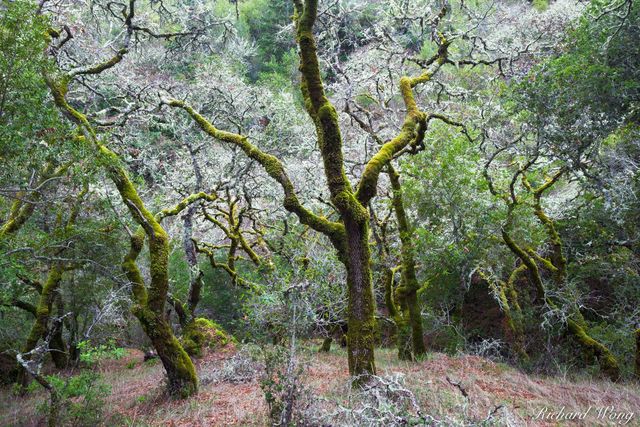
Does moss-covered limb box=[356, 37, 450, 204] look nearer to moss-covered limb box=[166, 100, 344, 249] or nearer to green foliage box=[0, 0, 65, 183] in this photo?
moss-covered limb box=[166, 100, 344, 249]

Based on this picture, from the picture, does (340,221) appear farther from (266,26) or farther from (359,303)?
(266,26)

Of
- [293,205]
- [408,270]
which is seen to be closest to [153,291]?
[293,205]

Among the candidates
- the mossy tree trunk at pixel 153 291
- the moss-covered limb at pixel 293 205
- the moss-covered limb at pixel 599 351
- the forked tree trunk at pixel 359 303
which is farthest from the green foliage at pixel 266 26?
the forked tree trunk at pixel 359 303

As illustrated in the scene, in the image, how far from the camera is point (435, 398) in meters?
5.45

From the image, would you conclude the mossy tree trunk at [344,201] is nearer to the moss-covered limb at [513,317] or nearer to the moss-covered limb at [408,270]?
the moss-covered limb at [408,270]

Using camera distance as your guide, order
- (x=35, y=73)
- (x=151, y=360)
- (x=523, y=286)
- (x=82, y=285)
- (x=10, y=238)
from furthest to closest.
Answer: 1. (x=151, y=360)
2. (x=523, y=286)
3. (x=82, y=285)
4. (x=10, y=238)
5. (x=35, y=73)

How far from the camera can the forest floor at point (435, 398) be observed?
4.94 meters

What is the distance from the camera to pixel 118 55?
24.8 feet

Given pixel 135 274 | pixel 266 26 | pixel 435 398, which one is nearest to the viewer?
pixel 435 398

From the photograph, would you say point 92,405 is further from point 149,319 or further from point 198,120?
point 198,120

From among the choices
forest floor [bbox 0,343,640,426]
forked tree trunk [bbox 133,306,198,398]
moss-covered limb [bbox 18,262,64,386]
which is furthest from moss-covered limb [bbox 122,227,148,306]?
moss-covered limb [bbox 18,262,64,386]

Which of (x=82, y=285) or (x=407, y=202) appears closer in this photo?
(x=407, y=202)

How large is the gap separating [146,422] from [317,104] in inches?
194

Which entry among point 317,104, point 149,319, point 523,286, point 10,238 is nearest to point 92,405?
point 149,319
